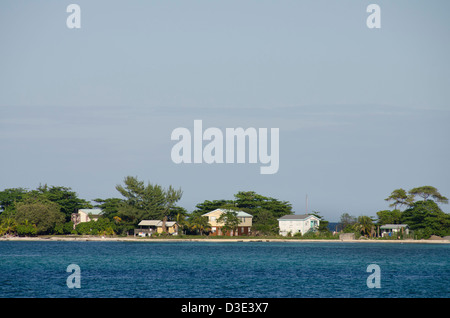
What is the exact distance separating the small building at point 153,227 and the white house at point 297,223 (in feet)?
67.0

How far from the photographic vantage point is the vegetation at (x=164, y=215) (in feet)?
371

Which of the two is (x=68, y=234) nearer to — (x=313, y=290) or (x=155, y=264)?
(x=155, y=264)

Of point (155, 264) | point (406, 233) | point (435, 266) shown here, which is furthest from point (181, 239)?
point (435, 266)

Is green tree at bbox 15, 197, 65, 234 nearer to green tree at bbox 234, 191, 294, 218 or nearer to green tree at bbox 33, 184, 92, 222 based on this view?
green tree at bbox 33, 184, 92, 222

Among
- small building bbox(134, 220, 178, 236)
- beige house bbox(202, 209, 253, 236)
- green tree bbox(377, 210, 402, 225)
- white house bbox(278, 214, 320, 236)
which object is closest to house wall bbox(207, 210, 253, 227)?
beige house bbox(202, 209, 253, 236)

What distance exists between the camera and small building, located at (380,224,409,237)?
112 m

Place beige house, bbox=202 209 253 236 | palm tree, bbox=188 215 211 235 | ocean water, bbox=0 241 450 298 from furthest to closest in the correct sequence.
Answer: beige house, bbox=202 209 253 236 < palm tree, bbox=188 215 211 235 < ocean water, bbox=0 241 450 298

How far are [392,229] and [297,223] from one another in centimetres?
Answer: 1731

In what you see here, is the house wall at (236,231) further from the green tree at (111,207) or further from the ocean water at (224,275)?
the ocean water at (224,275)

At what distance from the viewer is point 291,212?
12550 centimetres

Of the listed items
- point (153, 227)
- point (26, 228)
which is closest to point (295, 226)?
point (153, 227)

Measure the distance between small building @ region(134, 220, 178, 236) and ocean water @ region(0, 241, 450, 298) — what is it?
38906mm

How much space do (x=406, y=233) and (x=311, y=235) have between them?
16.8 metres
